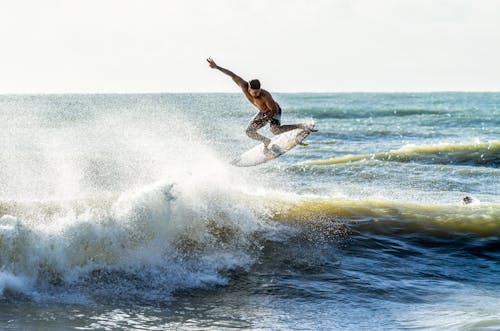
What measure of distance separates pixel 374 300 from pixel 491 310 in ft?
5.19

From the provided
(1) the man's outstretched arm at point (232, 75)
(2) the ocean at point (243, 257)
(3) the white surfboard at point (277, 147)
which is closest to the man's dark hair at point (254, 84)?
(1) the man's outstretched arm at point (232, 75)

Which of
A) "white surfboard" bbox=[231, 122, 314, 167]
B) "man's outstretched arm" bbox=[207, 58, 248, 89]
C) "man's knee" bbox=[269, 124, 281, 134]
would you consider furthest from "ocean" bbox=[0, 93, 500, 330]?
"man's outstretched arm" bbox=[207, 58, 248, 89]

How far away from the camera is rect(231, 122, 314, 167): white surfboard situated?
45.2ft

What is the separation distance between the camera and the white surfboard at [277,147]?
13781mm

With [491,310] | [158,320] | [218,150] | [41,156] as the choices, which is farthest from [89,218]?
[218,150]

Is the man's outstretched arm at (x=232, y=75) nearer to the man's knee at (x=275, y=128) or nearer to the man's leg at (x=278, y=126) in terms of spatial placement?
the man's leg at (x=278, y=126)

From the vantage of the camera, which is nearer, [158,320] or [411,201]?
[158,320]

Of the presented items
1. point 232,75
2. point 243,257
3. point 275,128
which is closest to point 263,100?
point 275,128

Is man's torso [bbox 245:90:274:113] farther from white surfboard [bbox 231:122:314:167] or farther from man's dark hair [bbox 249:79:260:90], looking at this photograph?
white surfboard [bbox 231:122:314:167]

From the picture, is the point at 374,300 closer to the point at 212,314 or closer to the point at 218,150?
the point at 212,314

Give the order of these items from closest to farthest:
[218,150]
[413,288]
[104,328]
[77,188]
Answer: [104,328]
[413,288]
[77,188]
[218,150]

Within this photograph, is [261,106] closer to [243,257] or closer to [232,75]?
[232,75]

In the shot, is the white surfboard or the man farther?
the white surfboard

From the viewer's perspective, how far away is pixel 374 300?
31.8 feet
